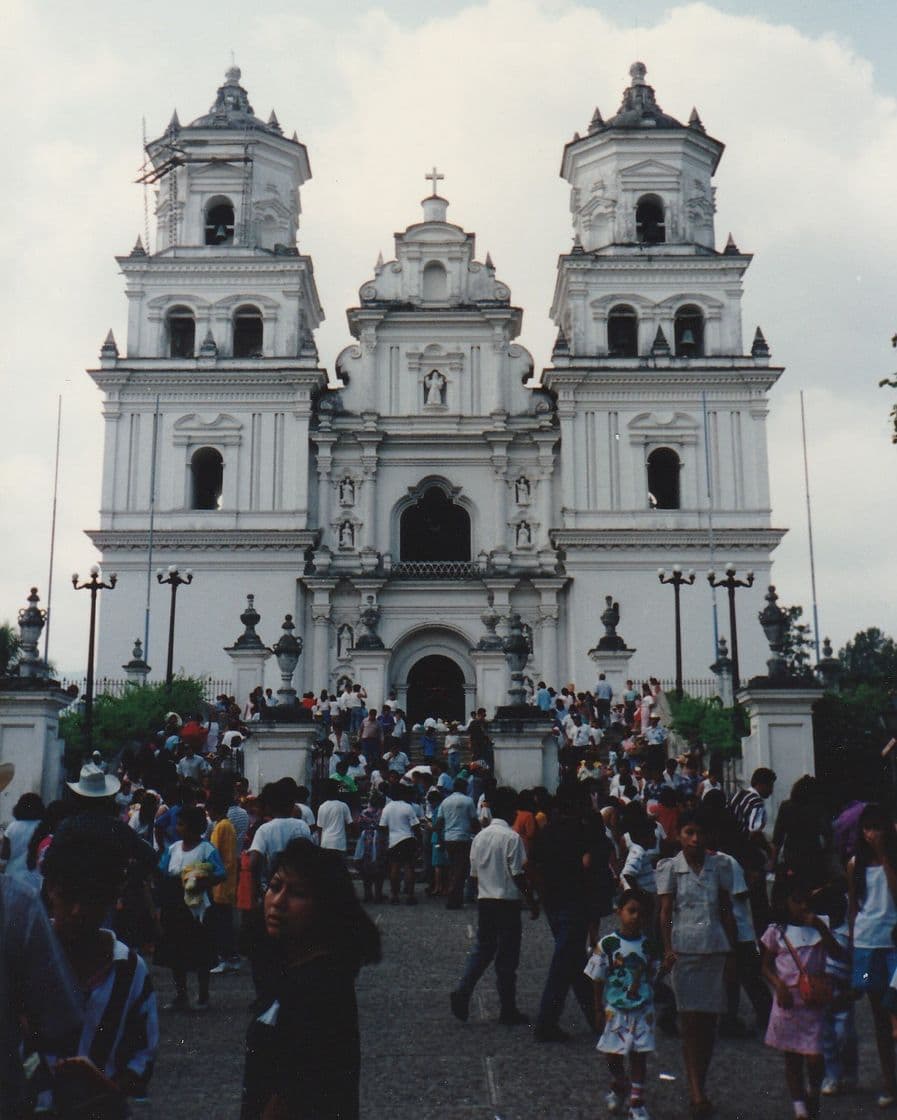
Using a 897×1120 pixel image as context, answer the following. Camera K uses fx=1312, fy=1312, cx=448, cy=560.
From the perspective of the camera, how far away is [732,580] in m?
26.5

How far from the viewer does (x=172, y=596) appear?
29.0 meters

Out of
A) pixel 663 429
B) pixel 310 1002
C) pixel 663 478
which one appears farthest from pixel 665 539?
pixel 310 1002

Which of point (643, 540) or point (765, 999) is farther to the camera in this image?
point (643, 540)

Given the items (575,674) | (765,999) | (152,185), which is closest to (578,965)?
(765,999)

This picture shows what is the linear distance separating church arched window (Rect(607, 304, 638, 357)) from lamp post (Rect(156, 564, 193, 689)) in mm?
13147

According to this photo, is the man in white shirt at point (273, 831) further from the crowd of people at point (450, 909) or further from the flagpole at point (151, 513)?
the flagpole at point (151, 513)

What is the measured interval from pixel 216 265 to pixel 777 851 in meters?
29.3

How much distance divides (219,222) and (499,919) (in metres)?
31.0

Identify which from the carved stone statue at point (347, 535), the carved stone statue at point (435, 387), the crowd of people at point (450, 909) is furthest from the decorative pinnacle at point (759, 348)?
the crowd of people at point (450, 909)

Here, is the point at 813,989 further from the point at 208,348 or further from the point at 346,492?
the point at 208,348

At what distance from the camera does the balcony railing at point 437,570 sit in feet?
112

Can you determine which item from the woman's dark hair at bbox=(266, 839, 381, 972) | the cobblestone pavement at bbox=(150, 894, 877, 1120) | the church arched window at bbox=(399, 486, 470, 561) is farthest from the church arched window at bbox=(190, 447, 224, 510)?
the woman's dark hair at bbox=(266, 839, 381, 972)

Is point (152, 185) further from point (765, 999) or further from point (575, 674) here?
point (765, 999)

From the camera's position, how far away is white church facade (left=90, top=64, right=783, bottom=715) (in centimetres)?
3344
